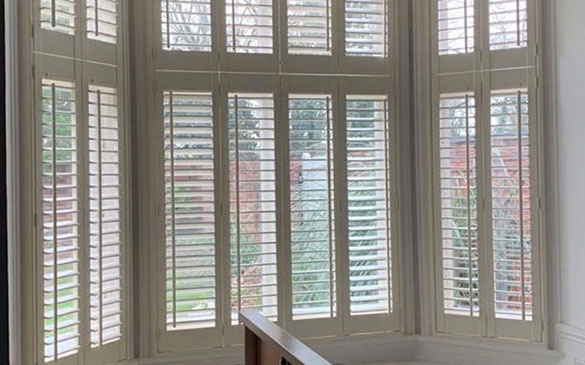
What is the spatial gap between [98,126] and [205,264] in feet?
2.59

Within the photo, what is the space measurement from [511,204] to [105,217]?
6.10 feet

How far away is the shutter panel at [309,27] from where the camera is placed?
9.82 feet

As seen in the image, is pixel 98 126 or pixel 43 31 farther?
pixel 98 126

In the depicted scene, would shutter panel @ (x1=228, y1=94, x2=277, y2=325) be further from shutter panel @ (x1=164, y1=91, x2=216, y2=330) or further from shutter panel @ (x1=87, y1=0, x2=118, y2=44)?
shutter panel @ (x1=87, y1=0, x2=118, y2=44)

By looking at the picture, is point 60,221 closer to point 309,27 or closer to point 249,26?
point 249,26

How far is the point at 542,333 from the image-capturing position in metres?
2.85

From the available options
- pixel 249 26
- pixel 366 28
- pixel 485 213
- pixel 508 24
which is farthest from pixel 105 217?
pixel 508 24

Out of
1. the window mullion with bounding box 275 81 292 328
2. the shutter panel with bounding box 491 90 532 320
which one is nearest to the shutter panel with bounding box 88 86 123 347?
the window mullion with bounding box 275 81 292 328

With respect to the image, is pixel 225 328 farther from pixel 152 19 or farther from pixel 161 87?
pixel 152 19

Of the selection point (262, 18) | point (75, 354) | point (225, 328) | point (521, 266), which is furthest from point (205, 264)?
point (521, 266)

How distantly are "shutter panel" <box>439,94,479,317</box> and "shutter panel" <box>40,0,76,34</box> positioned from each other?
175 cm

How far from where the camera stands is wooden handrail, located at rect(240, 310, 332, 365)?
1.54m

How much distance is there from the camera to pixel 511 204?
291cm

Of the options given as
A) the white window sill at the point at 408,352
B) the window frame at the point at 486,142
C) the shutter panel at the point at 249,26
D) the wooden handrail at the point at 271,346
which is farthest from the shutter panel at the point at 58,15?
the window frame at the point at 486,142
